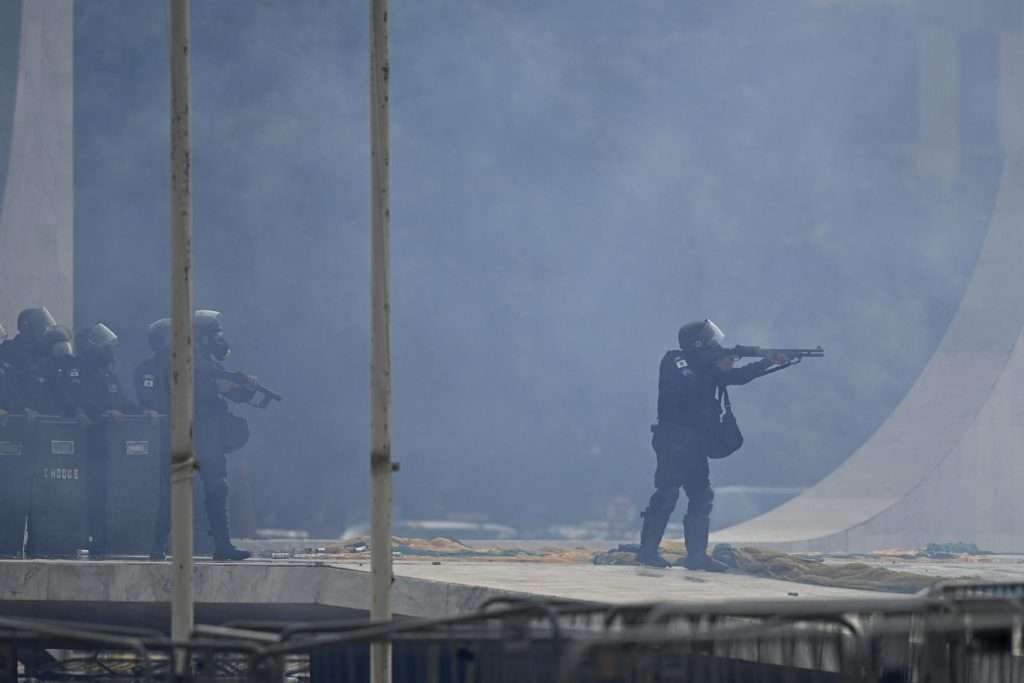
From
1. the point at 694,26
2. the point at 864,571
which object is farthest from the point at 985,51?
the point at 864,571

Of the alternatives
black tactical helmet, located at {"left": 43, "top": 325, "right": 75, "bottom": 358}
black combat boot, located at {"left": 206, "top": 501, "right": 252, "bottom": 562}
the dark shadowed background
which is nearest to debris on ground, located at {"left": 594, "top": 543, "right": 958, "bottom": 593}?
the dark shadowed background

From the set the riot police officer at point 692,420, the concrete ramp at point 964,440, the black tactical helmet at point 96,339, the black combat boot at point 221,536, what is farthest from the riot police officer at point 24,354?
the concrete ramp at point 964,440

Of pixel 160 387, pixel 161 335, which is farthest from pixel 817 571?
pixel 161 335

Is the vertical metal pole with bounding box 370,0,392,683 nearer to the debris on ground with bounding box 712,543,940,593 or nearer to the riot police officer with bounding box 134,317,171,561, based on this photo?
the debris on ground with bounding box 712,543,940,593

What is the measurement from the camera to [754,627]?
3527mm

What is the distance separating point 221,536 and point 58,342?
260cm

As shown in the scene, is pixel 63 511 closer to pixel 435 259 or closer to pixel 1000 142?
pixel 435 259

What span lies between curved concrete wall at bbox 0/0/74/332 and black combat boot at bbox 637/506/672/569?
23.4 feet

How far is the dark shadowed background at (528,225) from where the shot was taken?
15062mm

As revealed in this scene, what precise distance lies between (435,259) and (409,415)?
166 cm

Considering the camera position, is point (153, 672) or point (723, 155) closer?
point (153, 672)

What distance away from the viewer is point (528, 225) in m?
17.5

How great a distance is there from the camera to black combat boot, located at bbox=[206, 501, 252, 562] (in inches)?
528

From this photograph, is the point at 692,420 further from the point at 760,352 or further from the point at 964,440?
the point at 964,440
